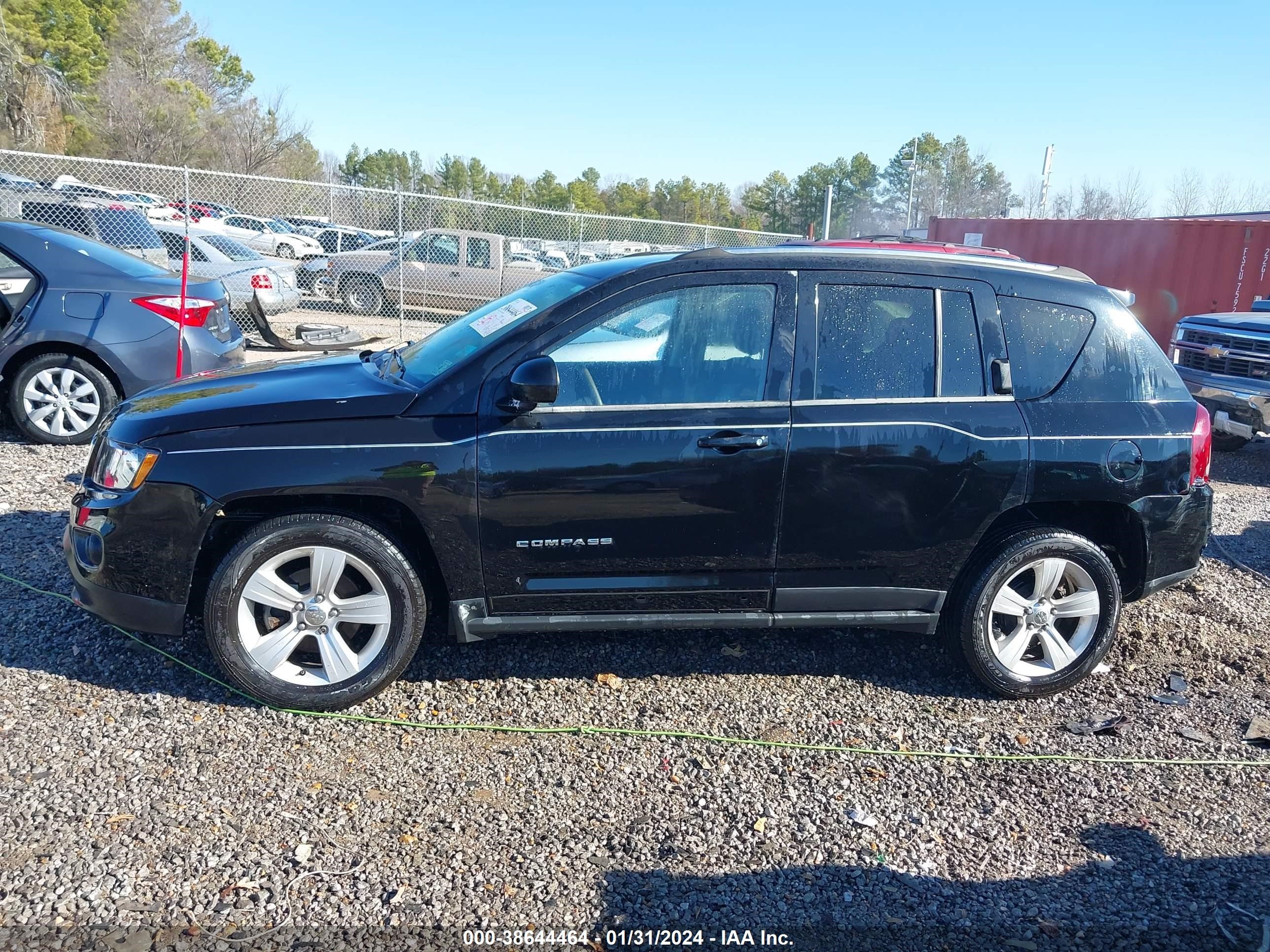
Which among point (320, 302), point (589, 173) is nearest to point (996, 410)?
point (320, 302)

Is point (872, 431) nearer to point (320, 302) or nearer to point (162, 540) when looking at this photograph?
point (162, 540)

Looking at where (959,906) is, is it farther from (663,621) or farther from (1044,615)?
(1044,615)

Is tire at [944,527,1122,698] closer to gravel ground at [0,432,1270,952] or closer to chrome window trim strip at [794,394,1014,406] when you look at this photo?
gravel ground at [0,432,1270,952]

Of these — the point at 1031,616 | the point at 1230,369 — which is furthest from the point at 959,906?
the point at 1230,369

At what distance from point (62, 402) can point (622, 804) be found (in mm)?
5987

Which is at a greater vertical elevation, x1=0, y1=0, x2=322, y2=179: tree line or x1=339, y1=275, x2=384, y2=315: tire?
x1=0, y1=0, x2=322, y2=179: tree line

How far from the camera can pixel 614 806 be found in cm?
342

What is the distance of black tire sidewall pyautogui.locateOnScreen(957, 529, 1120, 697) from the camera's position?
167 inches

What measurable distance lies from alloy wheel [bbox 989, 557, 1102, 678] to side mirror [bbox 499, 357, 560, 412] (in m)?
2.12

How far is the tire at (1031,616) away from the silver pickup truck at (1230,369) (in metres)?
5.20

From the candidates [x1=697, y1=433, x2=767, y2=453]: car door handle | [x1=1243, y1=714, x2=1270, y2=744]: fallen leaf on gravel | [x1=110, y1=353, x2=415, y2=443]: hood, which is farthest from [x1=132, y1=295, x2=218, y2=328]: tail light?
[x1=1243, y1=714, x2=1270, y2=744]: fallen leaf on gravel

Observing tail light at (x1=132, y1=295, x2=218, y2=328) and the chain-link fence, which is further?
the chain-link fence

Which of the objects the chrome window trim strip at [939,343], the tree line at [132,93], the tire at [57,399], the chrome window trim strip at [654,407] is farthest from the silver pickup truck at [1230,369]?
the tree line at [132,93]

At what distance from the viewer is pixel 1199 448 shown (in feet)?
14.2
